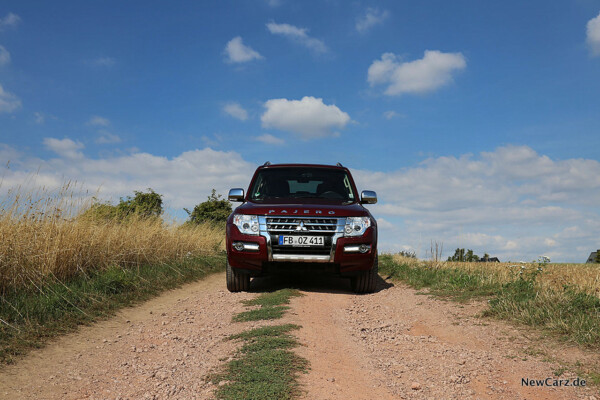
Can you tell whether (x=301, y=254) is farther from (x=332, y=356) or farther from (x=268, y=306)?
(x=332, y=356)

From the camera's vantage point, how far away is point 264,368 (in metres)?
3.77

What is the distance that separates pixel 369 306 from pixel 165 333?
3132 millimetres

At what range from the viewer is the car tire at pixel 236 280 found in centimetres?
817

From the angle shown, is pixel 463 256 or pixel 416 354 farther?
pixel 463 256

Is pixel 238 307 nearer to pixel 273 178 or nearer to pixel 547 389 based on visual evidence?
pixel 273 178

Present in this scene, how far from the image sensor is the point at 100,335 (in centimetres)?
579

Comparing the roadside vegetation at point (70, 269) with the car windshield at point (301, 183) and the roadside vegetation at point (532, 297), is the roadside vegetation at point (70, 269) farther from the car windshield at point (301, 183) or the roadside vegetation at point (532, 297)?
the roadside vegetation at point (532, 297)

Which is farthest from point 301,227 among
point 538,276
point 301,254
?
point 538,276

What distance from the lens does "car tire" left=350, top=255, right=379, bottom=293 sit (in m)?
8.17

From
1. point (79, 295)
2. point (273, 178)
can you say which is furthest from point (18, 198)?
point (273, 178)

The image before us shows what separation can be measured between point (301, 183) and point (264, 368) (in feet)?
18.8

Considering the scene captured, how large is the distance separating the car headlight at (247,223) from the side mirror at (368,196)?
2245 millimetres

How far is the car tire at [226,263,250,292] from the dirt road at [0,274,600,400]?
1068mm

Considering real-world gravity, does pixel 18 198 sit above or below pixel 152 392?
above
